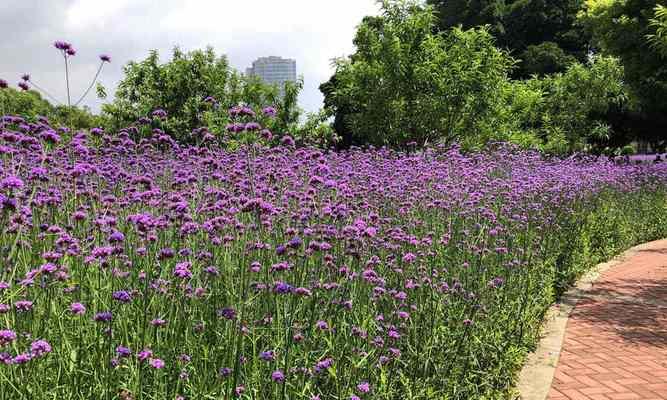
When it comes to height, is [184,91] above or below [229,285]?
above

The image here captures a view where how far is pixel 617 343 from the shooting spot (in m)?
5.52

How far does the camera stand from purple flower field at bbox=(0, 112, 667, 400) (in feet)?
9.13

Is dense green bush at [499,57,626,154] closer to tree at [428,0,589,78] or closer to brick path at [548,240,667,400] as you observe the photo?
tree at [428,0,589,78]

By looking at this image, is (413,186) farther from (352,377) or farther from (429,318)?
(352,377)

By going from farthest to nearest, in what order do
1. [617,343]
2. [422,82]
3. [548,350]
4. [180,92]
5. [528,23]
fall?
[528,23] < [180,92] < [422,82] < [617,343] < [548,350]

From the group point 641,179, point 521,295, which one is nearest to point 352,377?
point 521,295

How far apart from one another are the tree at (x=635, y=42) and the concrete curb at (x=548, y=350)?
689 centimetres

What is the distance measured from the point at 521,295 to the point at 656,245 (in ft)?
23.2

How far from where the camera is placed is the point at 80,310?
2596 millimetres

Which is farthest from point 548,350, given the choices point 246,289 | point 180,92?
point 180,92

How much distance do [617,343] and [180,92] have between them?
608 inches

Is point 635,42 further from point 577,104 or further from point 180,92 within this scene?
point 180,92

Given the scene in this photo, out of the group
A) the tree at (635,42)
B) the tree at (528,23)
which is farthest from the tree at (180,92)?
the tree at (528,23)

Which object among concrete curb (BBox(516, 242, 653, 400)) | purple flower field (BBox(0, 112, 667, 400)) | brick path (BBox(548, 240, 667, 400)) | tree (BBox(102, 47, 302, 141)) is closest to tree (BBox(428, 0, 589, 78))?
tree (BBox(102, 47, 302, 141))
